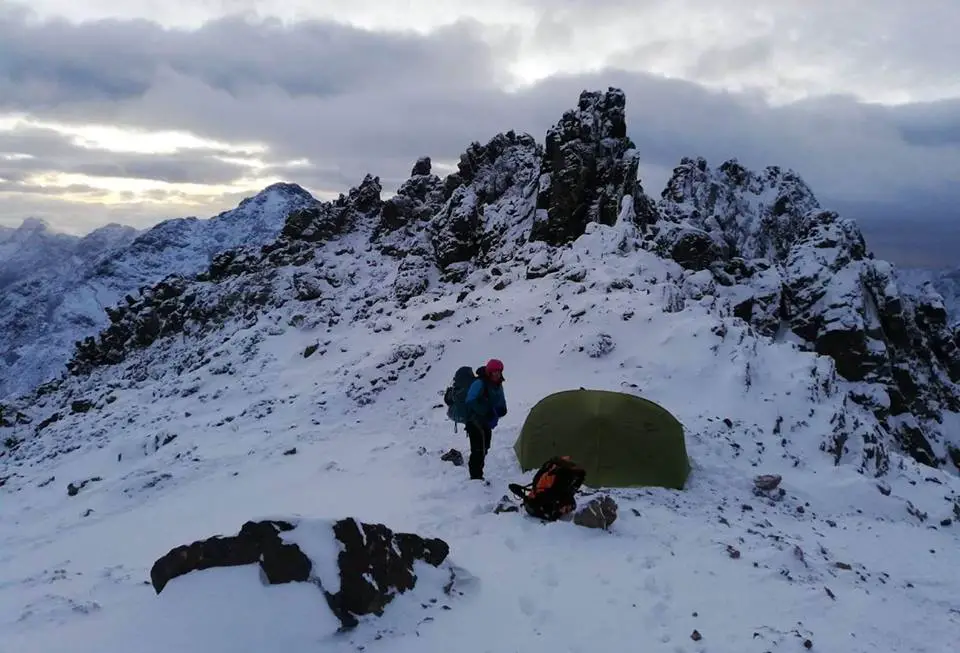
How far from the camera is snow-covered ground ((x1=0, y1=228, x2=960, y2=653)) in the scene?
694cm

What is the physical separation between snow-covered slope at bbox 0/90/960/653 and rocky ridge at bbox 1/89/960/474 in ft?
1.03

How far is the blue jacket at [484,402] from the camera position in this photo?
1255 centimetres

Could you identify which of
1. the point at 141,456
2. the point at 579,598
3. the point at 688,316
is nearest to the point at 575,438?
the point at 579,598

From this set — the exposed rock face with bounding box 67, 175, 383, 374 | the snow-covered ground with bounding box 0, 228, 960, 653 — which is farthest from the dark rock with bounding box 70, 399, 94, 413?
the exposed rock face with bounding box 67, 175, 383, 374

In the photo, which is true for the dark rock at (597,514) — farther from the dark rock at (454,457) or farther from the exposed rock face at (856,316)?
the exposed rock face at (856,316)

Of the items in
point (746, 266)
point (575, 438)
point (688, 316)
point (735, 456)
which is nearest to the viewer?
point (575, 438)

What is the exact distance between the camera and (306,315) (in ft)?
118

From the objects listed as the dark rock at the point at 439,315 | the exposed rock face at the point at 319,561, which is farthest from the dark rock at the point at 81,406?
the exposed rock face at the point at 319,561

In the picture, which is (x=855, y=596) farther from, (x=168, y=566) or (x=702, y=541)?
(x=168, y=566)

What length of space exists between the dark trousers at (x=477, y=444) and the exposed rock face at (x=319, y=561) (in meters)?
5.24

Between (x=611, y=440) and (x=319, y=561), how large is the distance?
7195 millimetres

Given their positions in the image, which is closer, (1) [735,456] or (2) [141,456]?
(1) [735,456]

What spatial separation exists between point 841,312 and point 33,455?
53285 millimetres

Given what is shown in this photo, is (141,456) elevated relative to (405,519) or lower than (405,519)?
lower
